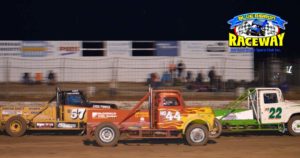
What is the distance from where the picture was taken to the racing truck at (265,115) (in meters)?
16.8

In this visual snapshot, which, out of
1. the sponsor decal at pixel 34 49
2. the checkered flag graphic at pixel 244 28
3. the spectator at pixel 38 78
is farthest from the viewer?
the checkered flag graphic at pixel 244 28

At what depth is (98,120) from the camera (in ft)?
49.7

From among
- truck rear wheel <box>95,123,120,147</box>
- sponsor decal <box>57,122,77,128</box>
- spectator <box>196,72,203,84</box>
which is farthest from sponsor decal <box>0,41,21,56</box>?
truck rear wheel <box>95,123,120,147</box>

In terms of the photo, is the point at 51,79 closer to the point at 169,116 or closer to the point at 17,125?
the point at 17,125

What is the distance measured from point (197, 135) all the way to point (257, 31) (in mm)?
22570

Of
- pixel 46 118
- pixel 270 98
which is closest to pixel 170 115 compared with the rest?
pixel 270 98

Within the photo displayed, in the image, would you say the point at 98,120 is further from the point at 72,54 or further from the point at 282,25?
the point at 282,25

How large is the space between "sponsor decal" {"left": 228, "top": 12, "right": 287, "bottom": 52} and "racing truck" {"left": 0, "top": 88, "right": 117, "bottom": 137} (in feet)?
63.5

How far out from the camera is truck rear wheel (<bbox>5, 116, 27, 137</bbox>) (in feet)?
55.8

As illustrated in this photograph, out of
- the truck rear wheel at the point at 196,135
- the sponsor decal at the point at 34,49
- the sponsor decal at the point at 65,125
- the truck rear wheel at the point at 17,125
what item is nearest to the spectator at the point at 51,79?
the sponsor decal at the point at 34,49

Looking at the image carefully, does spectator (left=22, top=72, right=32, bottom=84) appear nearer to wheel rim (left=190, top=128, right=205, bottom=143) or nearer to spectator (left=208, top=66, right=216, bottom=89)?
spectator (left=208, top=66, right=216, bottom=89)

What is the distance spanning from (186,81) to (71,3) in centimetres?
2045

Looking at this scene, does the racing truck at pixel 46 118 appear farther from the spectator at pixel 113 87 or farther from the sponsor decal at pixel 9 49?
the sponsor decal at pixel 9 49

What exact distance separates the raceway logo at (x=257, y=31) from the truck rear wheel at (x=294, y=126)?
18303mm
